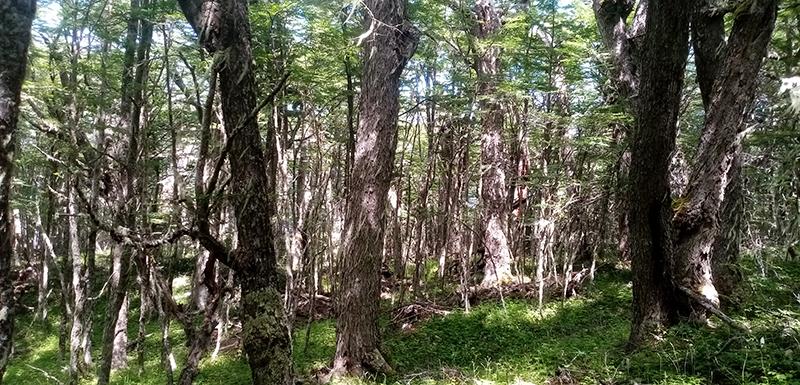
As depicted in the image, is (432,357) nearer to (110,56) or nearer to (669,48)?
(669,48)

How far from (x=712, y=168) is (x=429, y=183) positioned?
4.62m

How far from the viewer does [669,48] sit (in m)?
4.82

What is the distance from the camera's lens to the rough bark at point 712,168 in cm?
539

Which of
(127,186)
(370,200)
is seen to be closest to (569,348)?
(370,200)

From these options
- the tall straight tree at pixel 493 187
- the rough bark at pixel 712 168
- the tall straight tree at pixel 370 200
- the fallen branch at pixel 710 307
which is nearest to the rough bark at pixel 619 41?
the tall straight tree at pixel 493 187

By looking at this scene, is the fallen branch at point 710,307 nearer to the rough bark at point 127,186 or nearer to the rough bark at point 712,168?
the rough bark at point 712,168

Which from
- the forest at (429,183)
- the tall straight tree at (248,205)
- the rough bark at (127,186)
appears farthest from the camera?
the rough bark at (127,186)

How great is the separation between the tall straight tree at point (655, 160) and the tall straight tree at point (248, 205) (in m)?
3.61

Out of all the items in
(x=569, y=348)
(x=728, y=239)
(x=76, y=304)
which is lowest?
(x=569, y=348)

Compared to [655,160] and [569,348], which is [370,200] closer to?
[655,160]

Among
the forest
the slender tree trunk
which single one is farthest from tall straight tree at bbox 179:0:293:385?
the slender tree trunk

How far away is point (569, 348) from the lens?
20.9ft

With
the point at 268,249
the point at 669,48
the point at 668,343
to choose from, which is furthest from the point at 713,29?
the point at 268,249

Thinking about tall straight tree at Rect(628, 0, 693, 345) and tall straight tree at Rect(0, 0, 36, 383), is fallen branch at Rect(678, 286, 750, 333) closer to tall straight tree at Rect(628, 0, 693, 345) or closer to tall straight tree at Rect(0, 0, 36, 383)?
tall straight tree at Rect(628, 0, 693, 345)
